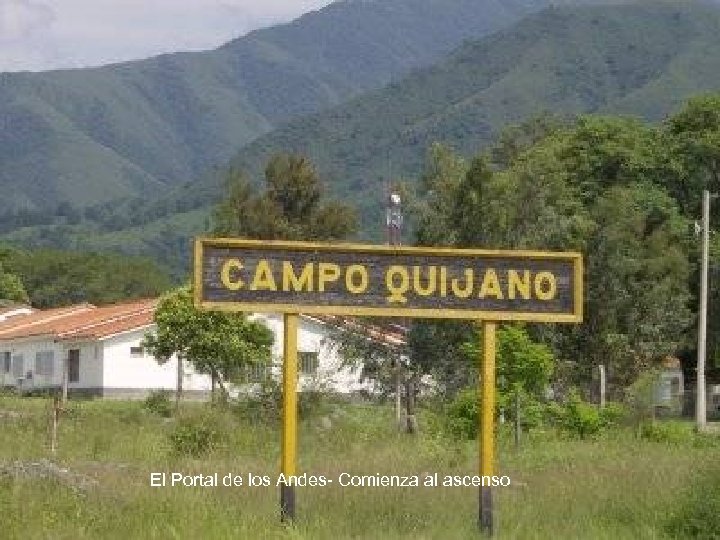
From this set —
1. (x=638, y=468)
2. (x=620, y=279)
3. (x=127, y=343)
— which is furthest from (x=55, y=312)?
(x=638, y=468)

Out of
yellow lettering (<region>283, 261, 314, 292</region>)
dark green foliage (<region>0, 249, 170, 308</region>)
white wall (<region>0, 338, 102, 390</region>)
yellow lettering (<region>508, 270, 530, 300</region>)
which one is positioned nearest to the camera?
yellow lettering (<region>283, 261, 314, 292</region>)

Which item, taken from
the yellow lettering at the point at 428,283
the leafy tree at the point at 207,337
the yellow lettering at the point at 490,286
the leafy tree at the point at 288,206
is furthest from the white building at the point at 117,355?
the yellow lettering at the point at 428,283

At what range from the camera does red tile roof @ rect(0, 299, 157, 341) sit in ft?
174

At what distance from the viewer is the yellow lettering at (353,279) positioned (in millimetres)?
13203

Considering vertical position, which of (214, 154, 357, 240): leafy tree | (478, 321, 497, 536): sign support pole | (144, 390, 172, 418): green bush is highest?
(214, 154, 357, 240): leafy tree

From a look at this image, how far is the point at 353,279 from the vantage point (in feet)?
43.3

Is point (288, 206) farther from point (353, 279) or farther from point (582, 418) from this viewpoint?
point (353, 279)

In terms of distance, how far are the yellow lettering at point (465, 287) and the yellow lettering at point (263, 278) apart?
164 centimetres

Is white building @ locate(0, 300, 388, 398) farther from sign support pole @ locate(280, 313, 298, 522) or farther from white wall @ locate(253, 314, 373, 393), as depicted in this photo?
sign support pole @ locate(280, 313, 298, 522)

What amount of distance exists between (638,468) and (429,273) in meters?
5.05

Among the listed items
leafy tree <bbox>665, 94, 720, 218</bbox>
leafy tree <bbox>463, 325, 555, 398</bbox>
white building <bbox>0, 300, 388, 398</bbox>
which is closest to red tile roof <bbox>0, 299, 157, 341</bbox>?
white building <bbox>0, 300, 388, 398</bbox>

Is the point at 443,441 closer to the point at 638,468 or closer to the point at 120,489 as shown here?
the point at 638,468

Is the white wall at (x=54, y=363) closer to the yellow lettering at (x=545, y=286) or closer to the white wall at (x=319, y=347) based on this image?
the white wall at (x=319, y=347)

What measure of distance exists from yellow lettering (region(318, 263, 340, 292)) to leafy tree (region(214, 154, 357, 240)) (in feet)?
197
